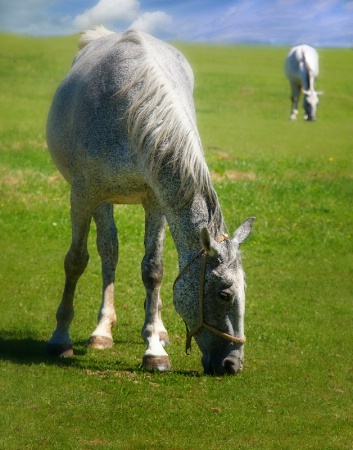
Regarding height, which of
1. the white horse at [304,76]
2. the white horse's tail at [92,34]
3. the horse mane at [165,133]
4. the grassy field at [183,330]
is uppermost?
the white horse's tail at [92,34]

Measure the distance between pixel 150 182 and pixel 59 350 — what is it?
1.85 m

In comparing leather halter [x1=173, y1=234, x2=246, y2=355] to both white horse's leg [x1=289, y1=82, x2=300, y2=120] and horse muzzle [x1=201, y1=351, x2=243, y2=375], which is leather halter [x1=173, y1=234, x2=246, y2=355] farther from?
white horse's leg [x1=289, y1=82, x2=300, y2=120]

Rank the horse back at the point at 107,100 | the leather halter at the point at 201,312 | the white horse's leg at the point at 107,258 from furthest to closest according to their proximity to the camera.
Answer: the white horse's leg at the point at 107,258
the horse back at the point at 107,100
the leather halter at the point at 201,312

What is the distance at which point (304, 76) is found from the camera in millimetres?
33438

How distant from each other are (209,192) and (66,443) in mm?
1999

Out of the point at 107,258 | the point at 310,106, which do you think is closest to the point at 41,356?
the point at 107,258

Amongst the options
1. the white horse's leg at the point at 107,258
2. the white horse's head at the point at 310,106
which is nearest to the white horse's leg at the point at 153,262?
the white horse's leg at the point at 107,258

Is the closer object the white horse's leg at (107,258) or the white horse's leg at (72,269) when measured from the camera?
the white horse's leg at (72,269)

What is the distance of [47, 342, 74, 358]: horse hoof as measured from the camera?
743cm

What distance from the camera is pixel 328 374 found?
7281mm

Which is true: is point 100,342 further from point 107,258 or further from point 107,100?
point 107,100

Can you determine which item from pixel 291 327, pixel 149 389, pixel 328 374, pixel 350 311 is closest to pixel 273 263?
pixel 350 311

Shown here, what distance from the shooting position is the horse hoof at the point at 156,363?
695 cm

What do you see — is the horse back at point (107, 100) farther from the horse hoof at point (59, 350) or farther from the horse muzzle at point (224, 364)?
the horse muzzle at point (224, 364)
